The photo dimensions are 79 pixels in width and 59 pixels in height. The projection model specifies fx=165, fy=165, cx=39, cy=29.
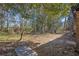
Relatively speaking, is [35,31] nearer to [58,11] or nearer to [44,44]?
[44,44]

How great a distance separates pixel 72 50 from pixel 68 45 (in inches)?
2.9

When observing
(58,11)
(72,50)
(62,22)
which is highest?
(58,11)

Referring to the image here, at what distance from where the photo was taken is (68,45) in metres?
1.94

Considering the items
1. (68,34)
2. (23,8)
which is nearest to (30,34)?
(23,8)

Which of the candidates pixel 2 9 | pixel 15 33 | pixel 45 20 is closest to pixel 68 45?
pixel 45 20

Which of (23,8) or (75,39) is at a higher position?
(23,8)

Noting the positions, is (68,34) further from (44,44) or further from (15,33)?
(15,33)

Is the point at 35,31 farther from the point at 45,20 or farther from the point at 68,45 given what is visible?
the point at 68,45

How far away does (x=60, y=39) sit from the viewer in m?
1.95

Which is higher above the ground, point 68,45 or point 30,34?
point 30,34

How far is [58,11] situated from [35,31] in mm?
363

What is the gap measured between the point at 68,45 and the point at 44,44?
0.28m

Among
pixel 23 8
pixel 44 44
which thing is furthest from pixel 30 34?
pixel 23 8

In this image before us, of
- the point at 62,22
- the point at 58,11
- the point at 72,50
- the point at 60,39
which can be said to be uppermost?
the point at 58,11
